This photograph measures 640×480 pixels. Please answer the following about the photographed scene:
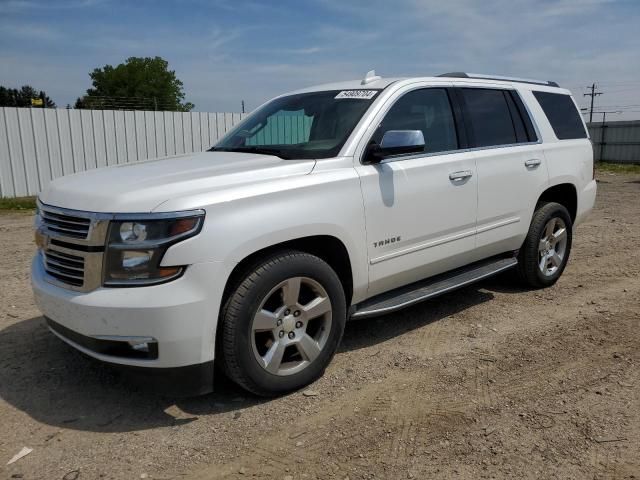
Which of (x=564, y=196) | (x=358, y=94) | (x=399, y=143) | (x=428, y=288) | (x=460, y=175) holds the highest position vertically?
(x=358, y=94)

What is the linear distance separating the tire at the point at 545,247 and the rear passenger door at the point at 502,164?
0.17 metres

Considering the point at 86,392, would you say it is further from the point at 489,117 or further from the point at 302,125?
the point at 489,117

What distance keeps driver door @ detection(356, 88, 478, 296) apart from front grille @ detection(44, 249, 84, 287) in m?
1.72

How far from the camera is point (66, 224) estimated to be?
297 centimetres

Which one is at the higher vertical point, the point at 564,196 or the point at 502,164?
the point at 502,164

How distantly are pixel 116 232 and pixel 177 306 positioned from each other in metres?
0.48

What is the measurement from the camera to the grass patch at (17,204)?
1130 cm

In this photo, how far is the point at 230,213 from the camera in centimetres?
286

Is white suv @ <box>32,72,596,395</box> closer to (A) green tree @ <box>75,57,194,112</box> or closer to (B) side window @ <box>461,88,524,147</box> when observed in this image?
(B) side window @ <box>461,88,524,147</box>

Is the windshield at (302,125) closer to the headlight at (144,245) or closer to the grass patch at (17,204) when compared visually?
the headlight at (144,245)

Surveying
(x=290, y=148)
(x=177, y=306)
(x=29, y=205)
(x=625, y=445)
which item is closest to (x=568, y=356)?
(x=625, y=445)

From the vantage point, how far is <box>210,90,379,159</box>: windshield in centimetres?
367

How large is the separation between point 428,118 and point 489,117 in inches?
31.4

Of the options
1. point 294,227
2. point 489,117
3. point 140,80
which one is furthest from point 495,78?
point 140,80
